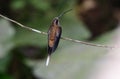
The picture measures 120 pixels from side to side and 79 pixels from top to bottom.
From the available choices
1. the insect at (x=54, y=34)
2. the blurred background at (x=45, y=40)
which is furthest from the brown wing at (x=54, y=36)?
the blurred background at (x=45, y=40)

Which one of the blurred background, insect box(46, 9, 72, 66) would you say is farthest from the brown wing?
the blurred background

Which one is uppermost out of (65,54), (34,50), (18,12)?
(65,54)

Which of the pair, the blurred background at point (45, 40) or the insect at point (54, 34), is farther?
the blurred background at point (45, 40)

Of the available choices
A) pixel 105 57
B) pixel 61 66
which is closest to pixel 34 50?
pixel 61 66

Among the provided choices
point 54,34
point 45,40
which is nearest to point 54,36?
point 54,34

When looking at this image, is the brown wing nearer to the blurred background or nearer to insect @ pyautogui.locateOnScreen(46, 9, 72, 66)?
insect @ pyautogui.locateOnScreen(46, 9, 72, 66)

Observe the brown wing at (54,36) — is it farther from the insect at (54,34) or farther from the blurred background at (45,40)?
the blurred background at (45,40)

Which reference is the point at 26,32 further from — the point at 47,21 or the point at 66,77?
the point at 66,77

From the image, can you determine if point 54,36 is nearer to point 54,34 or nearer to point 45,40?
point 54,34
